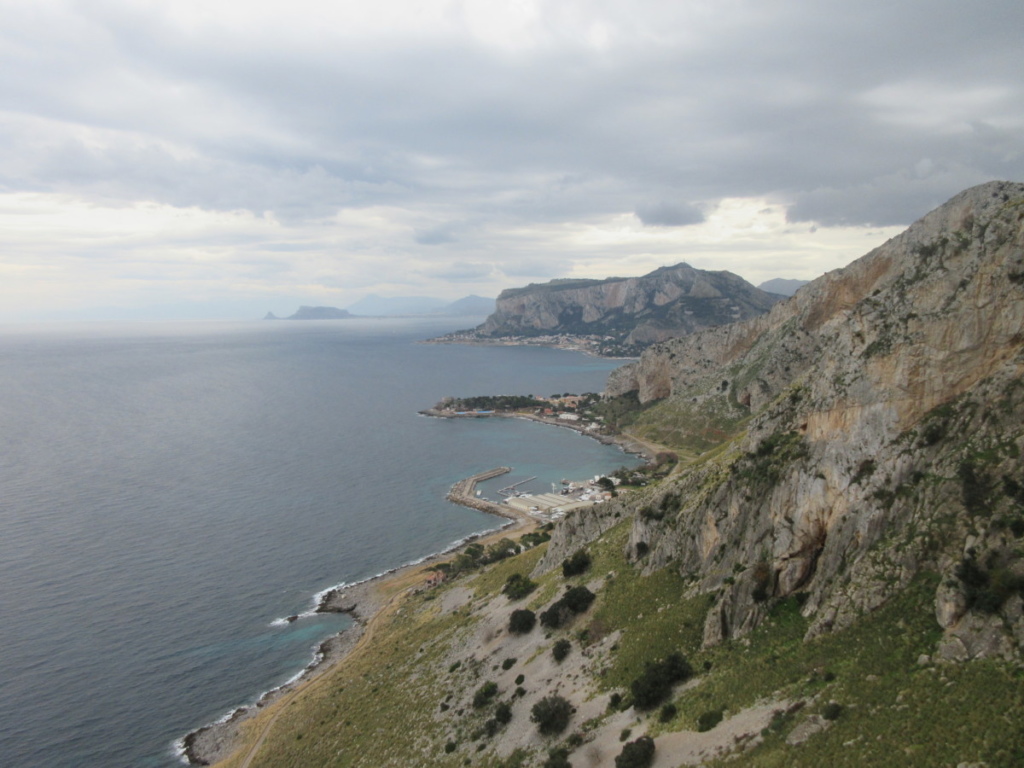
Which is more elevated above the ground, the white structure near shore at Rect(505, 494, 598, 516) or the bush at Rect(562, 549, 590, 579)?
the bush at Rect(562, 549, 590, 579)

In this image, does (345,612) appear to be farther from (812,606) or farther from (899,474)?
(899,474)

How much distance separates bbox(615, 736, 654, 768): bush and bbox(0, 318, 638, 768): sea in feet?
137

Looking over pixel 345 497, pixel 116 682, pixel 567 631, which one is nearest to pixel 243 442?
pixel 345 497

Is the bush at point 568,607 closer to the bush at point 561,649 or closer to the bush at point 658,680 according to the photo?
the bush at point 561,649

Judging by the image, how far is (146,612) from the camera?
217 feet

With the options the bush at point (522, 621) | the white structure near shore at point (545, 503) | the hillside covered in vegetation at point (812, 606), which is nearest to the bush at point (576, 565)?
the hillside covered in vegetation at point (812, 606)

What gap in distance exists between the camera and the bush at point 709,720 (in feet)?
78.6

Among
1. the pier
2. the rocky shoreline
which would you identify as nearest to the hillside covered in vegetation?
the rocky shoreline

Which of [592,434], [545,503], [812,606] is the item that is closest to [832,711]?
[812,606]

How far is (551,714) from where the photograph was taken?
31.0 metres

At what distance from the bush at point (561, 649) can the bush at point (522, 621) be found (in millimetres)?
5167

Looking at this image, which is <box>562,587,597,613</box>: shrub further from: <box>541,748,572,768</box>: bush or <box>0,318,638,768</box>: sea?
<box>0,318,638,768</box>: sea

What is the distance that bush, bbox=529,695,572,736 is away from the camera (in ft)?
100

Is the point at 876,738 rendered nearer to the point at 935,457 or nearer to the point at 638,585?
the point at 935,457
